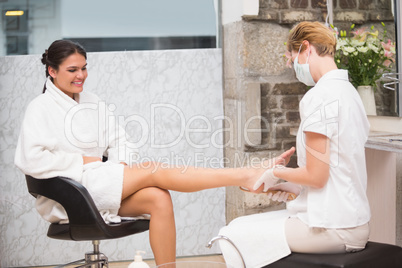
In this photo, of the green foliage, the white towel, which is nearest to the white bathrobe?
the white towel

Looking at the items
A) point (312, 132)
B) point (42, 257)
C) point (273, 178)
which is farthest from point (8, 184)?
point (312, 132)

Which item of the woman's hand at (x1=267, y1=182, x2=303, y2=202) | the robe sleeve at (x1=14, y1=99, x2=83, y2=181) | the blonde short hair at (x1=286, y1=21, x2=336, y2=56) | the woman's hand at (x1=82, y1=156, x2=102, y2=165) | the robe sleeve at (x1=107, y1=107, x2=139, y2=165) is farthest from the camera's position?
the robe sleeve at (x1=107, y1=107, x2=139, y2=165)

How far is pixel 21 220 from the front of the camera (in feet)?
12.1

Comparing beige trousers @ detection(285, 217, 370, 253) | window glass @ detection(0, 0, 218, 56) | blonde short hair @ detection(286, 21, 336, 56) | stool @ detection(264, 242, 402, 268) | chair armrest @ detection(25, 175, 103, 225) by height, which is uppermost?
window glass @ detection(0, 0, 218, 56)

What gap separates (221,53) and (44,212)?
5.67 feet

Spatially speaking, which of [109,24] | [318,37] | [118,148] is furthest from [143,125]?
[318,37]

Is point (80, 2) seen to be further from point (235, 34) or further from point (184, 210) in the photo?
point (184, 210)

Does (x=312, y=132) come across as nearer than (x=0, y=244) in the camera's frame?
Yes

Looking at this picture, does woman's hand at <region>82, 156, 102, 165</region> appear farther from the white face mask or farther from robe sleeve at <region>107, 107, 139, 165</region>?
the white face mask

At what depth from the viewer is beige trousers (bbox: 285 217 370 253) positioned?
1915mm

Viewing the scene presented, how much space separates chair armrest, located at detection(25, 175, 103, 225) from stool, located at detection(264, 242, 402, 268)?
0.79 meters

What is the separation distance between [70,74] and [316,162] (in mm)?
1296

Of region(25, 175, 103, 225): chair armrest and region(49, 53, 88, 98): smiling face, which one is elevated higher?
region(49, 53, 88, 98): smiling face

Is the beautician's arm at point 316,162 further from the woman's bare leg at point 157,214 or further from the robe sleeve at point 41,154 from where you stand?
the robe sleeve at point 41,154
